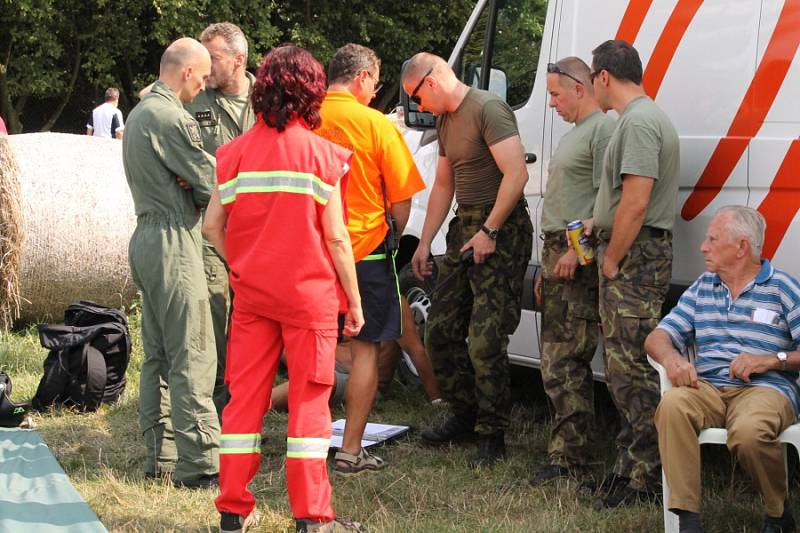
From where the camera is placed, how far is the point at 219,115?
19.0ft

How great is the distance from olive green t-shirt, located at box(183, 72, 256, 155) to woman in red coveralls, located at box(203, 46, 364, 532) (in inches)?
61.8

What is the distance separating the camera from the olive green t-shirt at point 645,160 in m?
4.40

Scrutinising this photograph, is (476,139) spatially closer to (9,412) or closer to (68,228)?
(9,412)

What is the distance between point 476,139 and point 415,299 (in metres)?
1.76

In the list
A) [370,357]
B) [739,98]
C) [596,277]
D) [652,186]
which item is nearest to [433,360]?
[370,357]

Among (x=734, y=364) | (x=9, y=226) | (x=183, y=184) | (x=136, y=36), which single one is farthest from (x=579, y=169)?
(x=136, y=36)

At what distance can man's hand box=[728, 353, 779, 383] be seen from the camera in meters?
4.11

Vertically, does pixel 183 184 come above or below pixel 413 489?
above

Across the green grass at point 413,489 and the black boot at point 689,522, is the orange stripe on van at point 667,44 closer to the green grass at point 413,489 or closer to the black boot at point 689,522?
the green grass at point 413,489

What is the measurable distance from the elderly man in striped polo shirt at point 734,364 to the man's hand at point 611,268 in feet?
0.97

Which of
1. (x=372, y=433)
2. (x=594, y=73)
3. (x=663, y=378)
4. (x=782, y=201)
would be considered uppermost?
(x=594, y=73)

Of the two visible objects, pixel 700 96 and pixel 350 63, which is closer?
pixel 700 96

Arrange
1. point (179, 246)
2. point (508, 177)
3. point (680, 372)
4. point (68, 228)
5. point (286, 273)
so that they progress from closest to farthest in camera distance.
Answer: point (286, 273), point (680, 372), point (179, 246), point (508, 177), point (68, 228)

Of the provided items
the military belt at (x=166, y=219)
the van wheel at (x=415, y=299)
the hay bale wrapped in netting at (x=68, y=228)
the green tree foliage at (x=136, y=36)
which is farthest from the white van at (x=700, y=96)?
the green tree foliage at (x=136, y=36)
